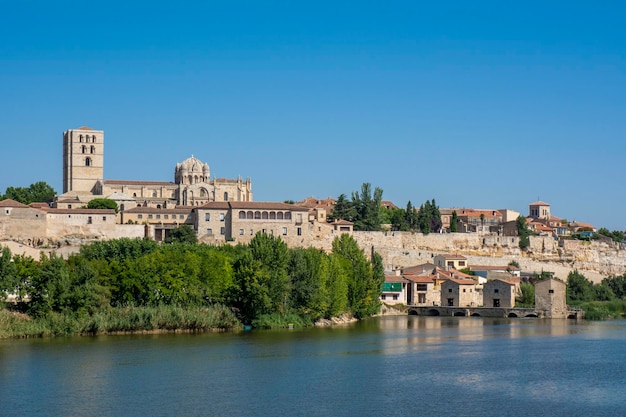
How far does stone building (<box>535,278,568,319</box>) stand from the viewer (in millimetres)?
41156

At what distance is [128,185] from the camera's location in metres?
59.7

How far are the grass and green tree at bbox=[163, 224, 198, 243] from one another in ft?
45.3

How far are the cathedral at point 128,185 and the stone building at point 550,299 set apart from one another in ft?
73.9

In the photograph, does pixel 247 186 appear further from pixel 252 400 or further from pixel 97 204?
pixel 252 400

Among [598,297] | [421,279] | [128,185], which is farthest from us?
[128,185]

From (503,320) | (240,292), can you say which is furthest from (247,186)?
(240,292)

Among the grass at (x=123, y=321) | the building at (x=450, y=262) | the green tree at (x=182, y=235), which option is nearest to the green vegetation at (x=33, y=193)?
the green tree at (x=182, y=235)

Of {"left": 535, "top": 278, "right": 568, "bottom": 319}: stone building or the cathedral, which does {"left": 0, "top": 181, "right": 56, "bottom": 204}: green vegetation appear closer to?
the cathedral

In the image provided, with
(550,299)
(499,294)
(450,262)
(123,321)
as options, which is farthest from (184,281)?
(450,262)

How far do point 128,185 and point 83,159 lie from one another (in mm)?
5803

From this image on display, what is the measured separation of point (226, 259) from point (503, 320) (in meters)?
13.9

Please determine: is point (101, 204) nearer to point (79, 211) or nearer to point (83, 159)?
point (79, 211)

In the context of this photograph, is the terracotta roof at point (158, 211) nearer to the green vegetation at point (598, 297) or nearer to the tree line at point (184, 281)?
the tree line at point (184, 281)

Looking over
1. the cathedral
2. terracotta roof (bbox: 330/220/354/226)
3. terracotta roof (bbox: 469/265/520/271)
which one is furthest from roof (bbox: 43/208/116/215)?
terracotta roof (bbox: 469/265/520/271)
